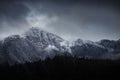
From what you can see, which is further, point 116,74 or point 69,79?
point 69,79

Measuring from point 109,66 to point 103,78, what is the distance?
38.9ft

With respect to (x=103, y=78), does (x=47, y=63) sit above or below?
above

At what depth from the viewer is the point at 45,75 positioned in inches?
6206

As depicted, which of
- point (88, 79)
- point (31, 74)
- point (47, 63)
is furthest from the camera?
point (47, 63)

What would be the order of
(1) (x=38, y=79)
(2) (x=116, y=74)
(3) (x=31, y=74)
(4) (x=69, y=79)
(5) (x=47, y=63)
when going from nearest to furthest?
(2) (x=116, y=74), (4) (x=69, y=79), (1) (x=38, y=79), (3) (x=31, y=74), (5) (x=47, y=63)

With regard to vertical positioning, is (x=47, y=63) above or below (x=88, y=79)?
above

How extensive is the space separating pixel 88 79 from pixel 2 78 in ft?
219

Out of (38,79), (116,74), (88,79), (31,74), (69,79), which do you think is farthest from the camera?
(31,74)

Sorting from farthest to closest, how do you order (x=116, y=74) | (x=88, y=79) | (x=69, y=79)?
1. (x=69, y=79)
2. (x=88, y=79)
3. (x=116, y=74)

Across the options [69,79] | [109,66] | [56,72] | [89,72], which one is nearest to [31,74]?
[56,72]

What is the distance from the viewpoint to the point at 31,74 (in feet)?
536

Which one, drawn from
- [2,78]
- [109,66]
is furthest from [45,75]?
[109,66]

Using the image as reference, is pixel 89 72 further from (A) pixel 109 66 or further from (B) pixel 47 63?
(B) pixel 47 63

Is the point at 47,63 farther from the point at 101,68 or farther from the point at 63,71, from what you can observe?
the point at 101,68
